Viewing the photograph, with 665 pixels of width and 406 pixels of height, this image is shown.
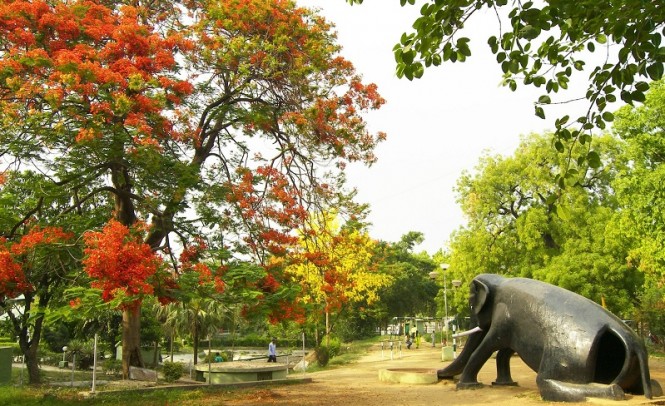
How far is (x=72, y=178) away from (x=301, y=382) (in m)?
8.54

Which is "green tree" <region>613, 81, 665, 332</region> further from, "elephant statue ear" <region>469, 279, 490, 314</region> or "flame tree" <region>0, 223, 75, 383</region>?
"flame tree" <region>0, 223, 75, 383</region>

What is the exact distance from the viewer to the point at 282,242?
12586 mm

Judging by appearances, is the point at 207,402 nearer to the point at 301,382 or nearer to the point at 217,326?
the point at 301,382

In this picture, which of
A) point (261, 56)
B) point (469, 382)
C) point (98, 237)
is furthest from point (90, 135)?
point (469, 382)

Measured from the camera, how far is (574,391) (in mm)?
9750

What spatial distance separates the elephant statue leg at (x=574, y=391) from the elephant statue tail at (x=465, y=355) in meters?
3.05

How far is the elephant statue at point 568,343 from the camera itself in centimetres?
965

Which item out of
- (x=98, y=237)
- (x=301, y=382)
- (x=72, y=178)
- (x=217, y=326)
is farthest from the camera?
(x=217, y=326)

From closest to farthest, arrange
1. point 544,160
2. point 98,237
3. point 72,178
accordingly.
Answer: point 98,237, point 72,178, point 544,160

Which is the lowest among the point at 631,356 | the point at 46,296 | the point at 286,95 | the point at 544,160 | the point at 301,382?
the point at 301,382

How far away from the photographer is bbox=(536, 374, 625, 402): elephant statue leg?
9430mm

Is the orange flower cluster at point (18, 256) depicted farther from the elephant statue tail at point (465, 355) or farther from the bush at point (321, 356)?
the bush at point (321, 356)

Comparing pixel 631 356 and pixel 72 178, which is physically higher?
pixel 72 178

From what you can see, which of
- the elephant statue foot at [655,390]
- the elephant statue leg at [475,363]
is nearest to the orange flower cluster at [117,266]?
the elephant statue leg at [475,363]
